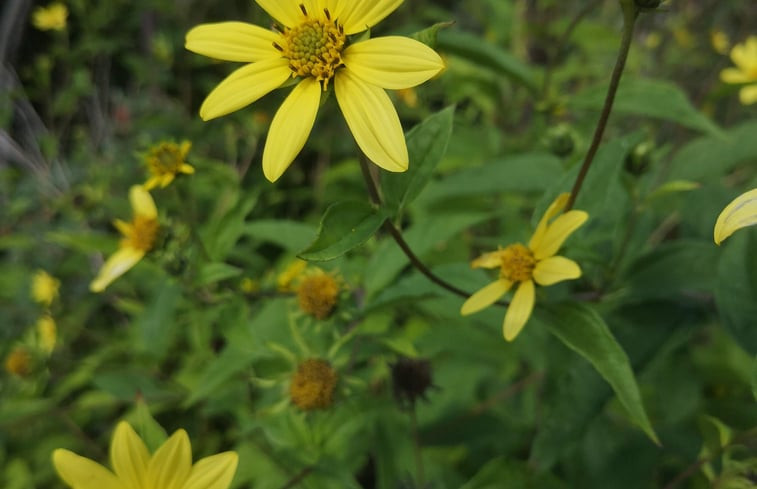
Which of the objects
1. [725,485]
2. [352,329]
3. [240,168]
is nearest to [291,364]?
[352,329]

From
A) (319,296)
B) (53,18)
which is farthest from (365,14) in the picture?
(53,18)

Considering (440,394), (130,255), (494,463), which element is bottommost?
(440,394)

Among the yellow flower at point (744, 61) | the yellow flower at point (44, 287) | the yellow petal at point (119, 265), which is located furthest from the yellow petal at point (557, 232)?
the yellow flower at point (44, 287)

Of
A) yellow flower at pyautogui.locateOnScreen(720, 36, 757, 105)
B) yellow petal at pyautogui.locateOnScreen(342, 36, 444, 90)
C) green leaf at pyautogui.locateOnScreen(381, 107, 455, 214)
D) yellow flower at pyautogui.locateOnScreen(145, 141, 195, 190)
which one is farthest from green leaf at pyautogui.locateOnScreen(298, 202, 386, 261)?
yellow flower at pyautogui.locateOnScreen(720, 36, 757, 105)

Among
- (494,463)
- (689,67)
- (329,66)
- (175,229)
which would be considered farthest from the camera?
(689,67)

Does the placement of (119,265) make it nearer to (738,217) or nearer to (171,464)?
(171,464)

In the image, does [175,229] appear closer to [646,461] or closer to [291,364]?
[291,364]

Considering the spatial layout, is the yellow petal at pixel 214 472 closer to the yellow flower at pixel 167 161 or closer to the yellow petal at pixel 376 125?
the yellow petal at pixel 376 125
